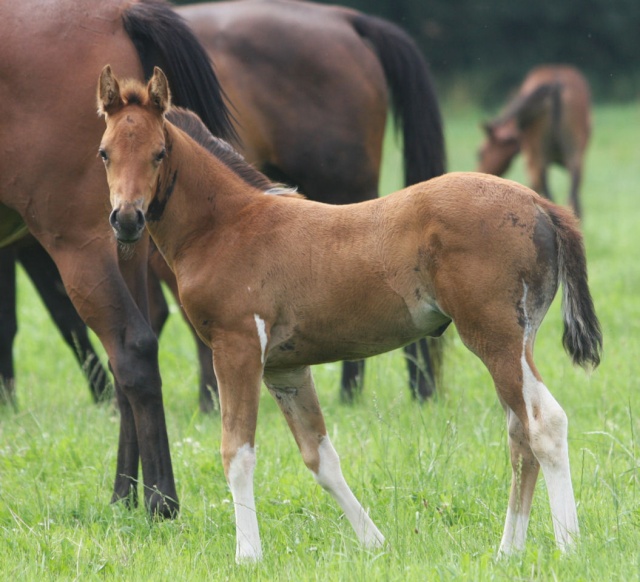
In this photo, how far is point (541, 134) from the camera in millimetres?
14250

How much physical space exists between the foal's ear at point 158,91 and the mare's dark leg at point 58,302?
304cm

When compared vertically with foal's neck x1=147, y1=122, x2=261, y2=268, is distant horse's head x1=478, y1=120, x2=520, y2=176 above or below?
below

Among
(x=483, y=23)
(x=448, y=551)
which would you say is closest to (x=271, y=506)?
(x=448, y=551)

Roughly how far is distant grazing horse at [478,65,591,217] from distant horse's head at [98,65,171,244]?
1098cm

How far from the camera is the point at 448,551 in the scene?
3.29m

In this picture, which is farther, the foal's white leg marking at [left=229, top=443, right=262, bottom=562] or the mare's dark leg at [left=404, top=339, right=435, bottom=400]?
the mare's dark leg at [left=404, top=339, right=435, bottom=400]

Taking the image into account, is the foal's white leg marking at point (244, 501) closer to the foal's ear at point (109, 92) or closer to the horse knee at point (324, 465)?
the horse knee at point (324, 465)

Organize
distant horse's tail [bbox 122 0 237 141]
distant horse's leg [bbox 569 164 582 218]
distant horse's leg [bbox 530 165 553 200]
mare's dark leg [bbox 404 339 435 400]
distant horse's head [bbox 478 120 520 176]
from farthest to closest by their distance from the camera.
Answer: distant horse's head [bbox 478 120 520 176] < distant horse's leg [bbox 530 165 553 200] < distant horse's leg [bbox 569 164 582 218] < mare's dark leg [bbox 404 339 435 400] < distant horse's tail [bbox 122 0 237 141]

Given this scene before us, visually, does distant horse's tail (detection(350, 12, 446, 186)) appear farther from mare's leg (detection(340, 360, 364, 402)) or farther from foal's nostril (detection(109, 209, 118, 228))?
foal's nostril (detection(109, 209, 118, 228))

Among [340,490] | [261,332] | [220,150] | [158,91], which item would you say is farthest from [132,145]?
[340,490]

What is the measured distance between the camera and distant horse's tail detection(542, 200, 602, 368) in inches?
128

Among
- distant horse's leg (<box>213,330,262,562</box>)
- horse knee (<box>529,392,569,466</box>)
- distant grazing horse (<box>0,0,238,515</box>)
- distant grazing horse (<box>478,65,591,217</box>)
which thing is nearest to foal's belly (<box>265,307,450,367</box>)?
distant horse's leg (<box>213,330,262,562</box>)

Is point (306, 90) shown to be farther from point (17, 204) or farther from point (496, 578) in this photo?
point (496, 578)

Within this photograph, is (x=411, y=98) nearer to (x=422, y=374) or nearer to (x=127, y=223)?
(x=422, y=374)
